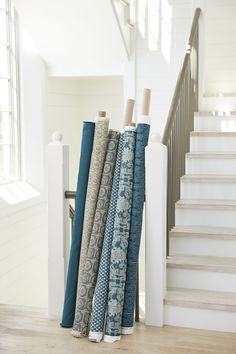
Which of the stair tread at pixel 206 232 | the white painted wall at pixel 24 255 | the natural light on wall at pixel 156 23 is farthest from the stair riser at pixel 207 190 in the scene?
the natural light on wall at pixel 156 23

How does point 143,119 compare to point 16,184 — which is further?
point 16,184

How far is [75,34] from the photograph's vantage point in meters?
6.38

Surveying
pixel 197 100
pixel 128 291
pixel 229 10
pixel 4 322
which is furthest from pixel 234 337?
pixel 229 10

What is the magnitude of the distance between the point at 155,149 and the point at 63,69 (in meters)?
3.70

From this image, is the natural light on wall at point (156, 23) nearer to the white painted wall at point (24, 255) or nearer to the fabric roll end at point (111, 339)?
the white painted wall at point (24, 255)

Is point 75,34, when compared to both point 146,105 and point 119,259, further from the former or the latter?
point 119,259

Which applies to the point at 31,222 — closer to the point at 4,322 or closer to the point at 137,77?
the point at 137,77

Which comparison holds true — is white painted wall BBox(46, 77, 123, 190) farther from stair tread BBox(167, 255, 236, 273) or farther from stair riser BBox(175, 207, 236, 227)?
stair tread BBox(167, 255, 236, 273)

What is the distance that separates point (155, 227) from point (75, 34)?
11.3 ft

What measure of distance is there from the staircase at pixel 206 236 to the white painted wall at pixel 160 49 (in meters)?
1.18

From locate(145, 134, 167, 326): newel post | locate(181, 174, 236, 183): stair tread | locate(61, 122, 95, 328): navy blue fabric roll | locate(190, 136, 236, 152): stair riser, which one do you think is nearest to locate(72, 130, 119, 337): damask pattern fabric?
locate(61, 122, 95, 328): navy blue fabric roll

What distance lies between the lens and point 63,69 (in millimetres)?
6969

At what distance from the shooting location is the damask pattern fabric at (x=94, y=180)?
3633mm

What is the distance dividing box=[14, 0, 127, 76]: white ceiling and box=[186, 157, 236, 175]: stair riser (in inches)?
79.0
